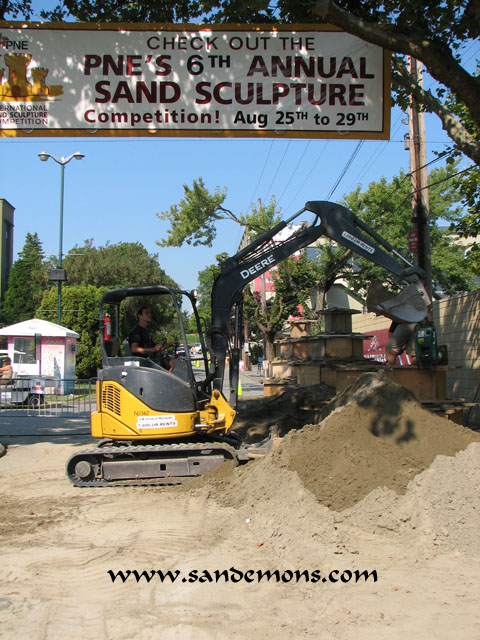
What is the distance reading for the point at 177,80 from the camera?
9125 millimetres

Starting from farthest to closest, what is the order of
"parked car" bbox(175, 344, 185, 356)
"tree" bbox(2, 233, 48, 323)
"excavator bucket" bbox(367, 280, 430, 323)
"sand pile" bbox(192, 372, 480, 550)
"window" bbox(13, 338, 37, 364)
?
1. "tree" bbox(2, 233, 48, 323)
2. "window" bbox(13, 338, 37, 364)
3. "excavator bucket" bbox(367, 280, 430, 323)
4. "parked car" bbox(175, 344, 185, 356)
5. "sand pile" bbox(192, 372, 480, 550)

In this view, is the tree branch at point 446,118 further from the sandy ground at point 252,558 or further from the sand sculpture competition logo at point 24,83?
the sand sculpture competition logo at point 24,83

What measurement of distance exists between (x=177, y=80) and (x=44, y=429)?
9907 millimetres

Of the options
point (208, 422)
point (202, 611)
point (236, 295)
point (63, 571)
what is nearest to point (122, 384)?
point (208, 422)

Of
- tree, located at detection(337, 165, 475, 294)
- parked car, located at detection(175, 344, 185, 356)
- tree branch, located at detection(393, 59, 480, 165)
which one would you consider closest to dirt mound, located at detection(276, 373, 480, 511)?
parked car, located at detection(175, 344, 185, 356)

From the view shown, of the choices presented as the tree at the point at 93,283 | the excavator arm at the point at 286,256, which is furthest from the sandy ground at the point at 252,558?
the tree at the point at 93,283

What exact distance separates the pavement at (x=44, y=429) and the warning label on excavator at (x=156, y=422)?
176 inches

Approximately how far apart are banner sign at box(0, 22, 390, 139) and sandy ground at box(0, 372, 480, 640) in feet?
16.2

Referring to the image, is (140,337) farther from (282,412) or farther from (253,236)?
(253,236)

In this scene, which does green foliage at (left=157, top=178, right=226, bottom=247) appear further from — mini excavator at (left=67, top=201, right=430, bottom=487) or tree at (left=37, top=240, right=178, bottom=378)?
mini excavator at (left=67, top=201, right=430, bottom=487)

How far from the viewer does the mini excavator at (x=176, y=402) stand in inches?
331

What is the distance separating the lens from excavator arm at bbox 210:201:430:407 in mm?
9383

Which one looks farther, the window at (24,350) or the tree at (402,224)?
the tree at (402,224)

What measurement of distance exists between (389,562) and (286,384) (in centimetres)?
1013
